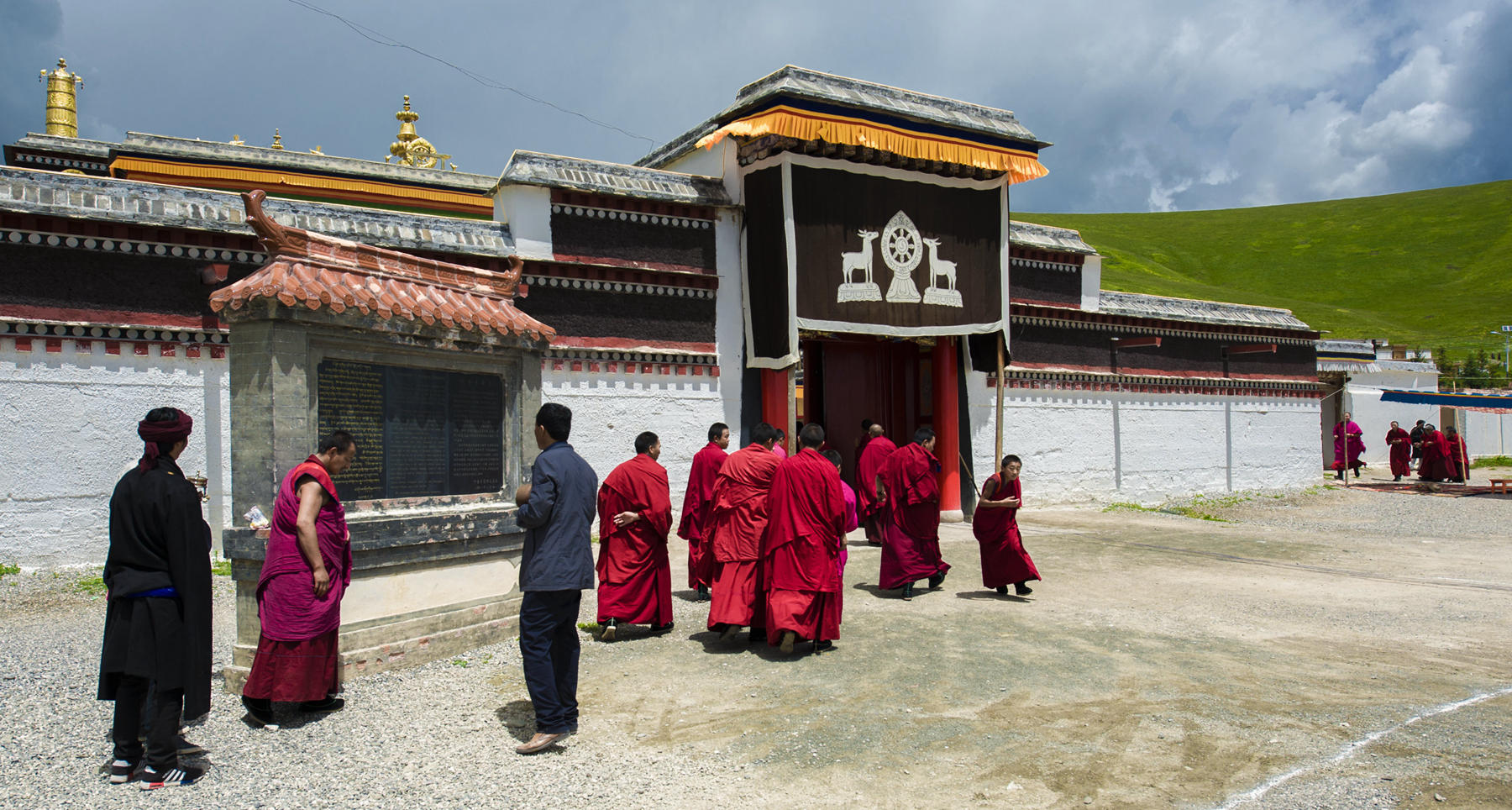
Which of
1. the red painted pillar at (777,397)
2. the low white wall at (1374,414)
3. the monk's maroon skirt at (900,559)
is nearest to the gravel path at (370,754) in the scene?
the monk's maroon skirt at (900,559)

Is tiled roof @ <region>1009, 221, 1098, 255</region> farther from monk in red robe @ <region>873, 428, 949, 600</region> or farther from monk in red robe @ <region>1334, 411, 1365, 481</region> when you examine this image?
monk in red robe @ <region>1334, 411, 1365, 481</region>

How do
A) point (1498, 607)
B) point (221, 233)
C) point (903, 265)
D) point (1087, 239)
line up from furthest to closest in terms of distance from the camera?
point (1087, 239), point (903, 265), point (221, 233), point (1498, 607)

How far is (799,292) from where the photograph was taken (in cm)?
1163

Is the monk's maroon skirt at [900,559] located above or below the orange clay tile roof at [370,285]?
below

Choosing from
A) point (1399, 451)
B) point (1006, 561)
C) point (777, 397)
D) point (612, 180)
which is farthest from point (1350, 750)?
point (1399, 451)

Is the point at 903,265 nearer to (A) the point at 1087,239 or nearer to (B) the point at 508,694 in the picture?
(B) the point at 508,694

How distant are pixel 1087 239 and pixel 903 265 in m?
64.7

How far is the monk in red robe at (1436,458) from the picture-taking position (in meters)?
19.9

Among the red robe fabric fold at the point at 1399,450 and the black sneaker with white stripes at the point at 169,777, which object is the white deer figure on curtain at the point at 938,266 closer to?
the black sneaker with white stripes at the point at 169,777

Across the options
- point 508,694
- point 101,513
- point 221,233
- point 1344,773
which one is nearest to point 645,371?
point 221,233

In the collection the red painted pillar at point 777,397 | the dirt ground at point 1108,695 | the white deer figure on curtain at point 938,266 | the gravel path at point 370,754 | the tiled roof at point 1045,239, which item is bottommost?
the dirt ground at point 1108,695

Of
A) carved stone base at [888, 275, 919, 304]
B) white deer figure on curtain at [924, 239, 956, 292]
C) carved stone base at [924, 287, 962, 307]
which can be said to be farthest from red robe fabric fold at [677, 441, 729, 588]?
white deer figure on curtain at [924, 239, 956, 292]

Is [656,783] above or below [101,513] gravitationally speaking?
below

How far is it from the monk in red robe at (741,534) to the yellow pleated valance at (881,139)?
5290 millimetres
